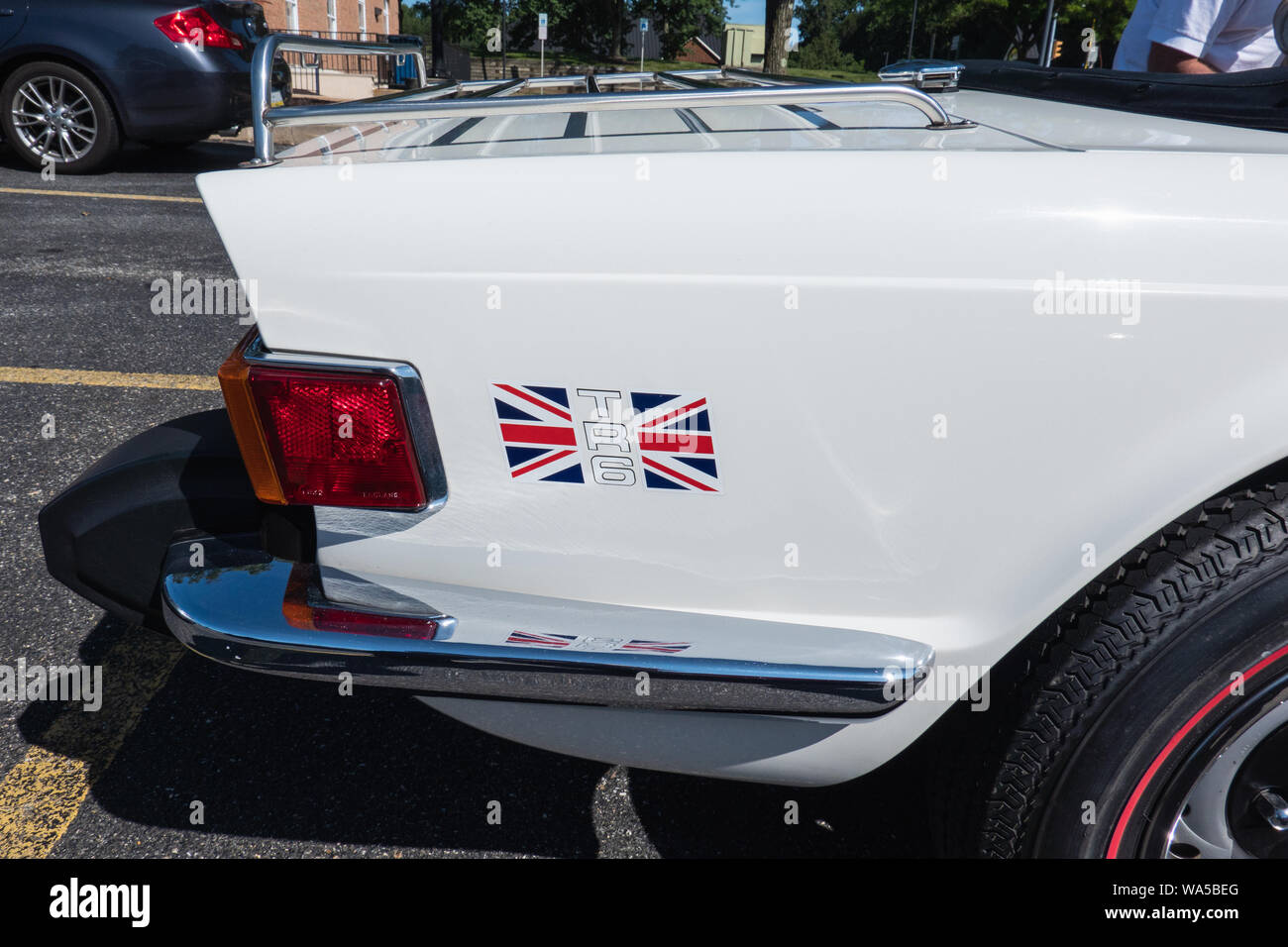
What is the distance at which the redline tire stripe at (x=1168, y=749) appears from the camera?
1.27 m

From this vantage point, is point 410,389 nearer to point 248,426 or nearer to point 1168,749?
point 248,426

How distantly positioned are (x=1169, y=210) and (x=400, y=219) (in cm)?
94

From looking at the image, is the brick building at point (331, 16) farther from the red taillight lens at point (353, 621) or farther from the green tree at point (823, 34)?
the green tree at point (823, 34)

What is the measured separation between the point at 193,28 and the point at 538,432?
26.3 feet

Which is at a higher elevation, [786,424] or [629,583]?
[786,424]

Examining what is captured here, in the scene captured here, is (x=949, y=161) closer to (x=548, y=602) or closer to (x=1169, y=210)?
(x=1169, y=210)

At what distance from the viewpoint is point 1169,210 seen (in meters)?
1.17

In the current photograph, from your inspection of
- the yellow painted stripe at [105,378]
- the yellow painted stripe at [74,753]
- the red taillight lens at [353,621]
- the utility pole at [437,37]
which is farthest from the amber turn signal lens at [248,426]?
the utility pole at [437,37]

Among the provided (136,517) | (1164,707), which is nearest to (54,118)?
(136,517)

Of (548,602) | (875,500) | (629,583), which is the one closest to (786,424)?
(875,500)
